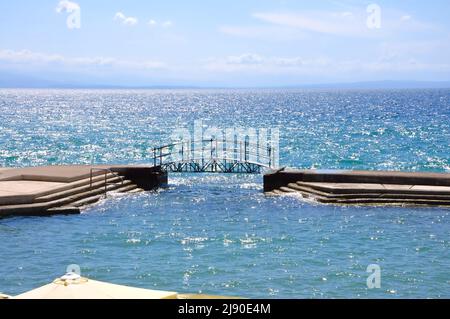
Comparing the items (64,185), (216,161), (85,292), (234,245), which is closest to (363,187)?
(216,161)

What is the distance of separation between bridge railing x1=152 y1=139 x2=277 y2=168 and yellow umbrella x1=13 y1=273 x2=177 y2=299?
22.8 metres

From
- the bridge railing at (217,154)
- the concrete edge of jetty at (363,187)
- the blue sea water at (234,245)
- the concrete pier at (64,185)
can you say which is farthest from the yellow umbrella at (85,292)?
the bridge railing at (217,154)

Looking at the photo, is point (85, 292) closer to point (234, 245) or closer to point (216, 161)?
point (234, 245)

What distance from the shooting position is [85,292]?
35.8 feet

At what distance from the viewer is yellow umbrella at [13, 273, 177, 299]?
10.8 meters

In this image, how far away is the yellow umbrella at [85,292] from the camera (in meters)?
10.8

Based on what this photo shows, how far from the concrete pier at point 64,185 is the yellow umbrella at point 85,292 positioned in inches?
591

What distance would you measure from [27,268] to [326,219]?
10.5 metres

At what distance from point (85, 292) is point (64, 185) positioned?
18.1m

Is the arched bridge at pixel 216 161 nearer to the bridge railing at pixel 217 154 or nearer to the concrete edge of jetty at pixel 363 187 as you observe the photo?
the bridge railing at pixel 217 154

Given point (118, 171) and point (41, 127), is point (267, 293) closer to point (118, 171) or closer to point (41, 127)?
point (118, 171)

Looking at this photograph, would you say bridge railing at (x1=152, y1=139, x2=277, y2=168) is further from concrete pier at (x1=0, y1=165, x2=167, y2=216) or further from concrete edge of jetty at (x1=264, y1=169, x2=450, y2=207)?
concrete edge of jetty at (x1=264, y1=169, x2=450, y2=207)
